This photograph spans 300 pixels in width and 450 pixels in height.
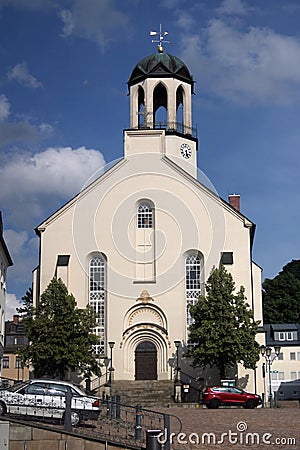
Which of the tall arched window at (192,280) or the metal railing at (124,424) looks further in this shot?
the tall arched window at (192,280)

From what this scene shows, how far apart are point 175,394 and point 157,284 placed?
7.47 metres

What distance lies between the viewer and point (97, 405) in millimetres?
20109

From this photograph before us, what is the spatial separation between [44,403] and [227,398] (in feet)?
54.9

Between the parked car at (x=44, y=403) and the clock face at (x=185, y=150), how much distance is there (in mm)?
30079

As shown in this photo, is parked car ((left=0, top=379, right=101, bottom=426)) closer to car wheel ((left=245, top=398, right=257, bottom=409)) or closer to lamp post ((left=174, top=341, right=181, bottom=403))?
car wheel ((left=245, top=398, right=257, bottom=409))

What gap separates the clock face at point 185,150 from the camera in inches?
1929

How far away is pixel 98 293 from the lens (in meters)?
44.9

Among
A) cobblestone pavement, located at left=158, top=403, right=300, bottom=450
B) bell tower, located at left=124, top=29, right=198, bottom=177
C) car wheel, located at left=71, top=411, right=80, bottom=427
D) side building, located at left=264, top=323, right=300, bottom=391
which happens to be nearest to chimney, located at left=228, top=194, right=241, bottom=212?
bell tower, located at left=124, top=29, right=198, bottom=177

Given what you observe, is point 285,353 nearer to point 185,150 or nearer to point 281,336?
point 281,336

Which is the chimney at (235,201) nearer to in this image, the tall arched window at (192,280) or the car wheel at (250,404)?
the tall arched window at (192,280)

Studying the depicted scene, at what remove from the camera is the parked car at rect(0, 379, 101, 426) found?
18.8 m

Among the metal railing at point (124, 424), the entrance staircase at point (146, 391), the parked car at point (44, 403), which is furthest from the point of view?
the entrance staircase at point (146, 391)

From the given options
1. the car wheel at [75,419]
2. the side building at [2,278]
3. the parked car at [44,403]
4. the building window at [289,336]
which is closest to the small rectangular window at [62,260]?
the side building at [2,278]

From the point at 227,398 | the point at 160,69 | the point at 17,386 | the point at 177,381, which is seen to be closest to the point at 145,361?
the point at 177,381
